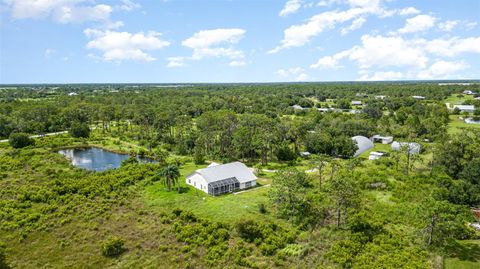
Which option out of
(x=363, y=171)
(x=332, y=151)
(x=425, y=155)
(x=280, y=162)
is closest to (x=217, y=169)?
(x=280, y=162)

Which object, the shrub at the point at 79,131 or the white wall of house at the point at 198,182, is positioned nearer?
the white wall of house at the point at 198,182

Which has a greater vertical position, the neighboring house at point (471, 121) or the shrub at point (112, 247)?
the neighboring house at point (471, 121)

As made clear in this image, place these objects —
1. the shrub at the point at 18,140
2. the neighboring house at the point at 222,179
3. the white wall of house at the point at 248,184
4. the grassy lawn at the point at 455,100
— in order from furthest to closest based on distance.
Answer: the grassy lawn at the point at 455,100, the shrub at the point at 18,140, the white wall of house at the point at 248,184, the neighboring house at the point at 222,179

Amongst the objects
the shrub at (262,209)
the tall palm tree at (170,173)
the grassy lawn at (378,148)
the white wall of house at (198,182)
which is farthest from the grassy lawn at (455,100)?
the tall palm tree at (170,173)

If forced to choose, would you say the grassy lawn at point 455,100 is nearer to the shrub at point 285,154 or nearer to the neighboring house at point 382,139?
the neighboring house at point 382,139

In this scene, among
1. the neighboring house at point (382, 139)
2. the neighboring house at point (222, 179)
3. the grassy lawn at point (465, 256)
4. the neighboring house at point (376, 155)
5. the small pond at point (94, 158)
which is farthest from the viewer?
the neighboring house at point (382, 139)

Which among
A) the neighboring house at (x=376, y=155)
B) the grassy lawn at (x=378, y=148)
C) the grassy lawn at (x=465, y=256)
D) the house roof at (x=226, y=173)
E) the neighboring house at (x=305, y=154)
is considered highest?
the house roof at (x=226, y=173)

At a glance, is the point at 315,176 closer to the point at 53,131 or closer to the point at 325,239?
the point at 325,239

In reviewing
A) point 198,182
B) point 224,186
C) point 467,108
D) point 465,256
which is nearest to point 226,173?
point 224,186

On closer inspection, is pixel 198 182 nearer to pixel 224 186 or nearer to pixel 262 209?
pixel 224 186
